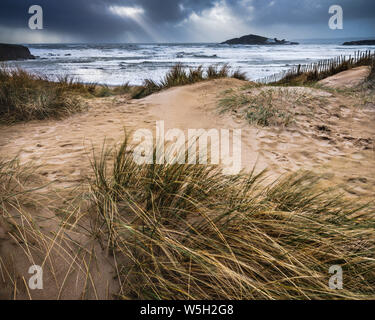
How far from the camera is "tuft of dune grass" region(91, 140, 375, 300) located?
3.35ft

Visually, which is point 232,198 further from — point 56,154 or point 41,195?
point 56,154

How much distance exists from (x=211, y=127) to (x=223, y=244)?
3.15m

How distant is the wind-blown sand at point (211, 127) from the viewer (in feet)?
7.00

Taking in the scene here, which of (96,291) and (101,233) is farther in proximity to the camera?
(101,233)

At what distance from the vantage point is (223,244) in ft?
3.83

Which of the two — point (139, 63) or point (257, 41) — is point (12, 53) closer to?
point (139, 63)

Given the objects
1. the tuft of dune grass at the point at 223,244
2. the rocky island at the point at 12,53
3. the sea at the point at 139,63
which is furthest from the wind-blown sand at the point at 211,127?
the rocky island at the point at 12,53

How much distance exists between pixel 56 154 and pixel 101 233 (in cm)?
184

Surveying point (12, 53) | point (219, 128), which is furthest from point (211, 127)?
point (12, 53)

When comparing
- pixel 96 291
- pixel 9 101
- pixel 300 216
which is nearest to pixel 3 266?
pixel 96 291

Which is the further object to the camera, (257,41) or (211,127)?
(257,41)

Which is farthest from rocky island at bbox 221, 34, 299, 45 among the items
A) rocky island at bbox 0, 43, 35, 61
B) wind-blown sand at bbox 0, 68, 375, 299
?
wind-blown sand at bbox 0, 68, 375, 299

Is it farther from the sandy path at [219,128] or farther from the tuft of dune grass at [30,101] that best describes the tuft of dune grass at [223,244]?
the tuft of dune grass at [30,101]

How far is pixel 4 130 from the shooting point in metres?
3.69
